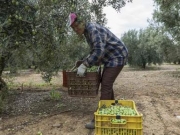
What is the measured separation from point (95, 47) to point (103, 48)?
14cm

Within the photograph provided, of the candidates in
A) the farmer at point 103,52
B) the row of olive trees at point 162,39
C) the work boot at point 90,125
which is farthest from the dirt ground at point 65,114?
the row of olive trees at point 162,39

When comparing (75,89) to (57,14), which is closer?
(75,89)

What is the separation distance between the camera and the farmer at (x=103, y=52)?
14.2 ft

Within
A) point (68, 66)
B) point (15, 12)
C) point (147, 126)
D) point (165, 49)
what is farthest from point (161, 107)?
point (165, 49)

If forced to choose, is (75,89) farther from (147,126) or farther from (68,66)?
(68,66)

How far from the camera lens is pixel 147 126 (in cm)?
473

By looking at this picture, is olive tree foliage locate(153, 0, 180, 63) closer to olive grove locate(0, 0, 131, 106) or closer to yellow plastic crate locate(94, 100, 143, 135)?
olive grove locate(0, 0, 131, 106)

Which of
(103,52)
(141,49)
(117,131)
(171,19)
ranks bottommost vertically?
(117,131)

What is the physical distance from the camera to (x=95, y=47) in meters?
4.26

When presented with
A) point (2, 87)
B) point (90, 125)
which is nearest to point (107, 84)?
point (90, 125)

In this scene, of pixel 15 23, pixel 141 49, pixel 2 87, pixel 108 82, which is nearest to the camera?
pixel 108 82

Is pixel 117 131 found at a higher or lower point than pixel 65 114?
higher

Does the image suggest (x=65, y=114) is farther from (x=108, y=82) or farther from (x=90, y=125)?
(x=108, y=82)

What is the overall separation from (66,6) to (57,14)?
345mm
